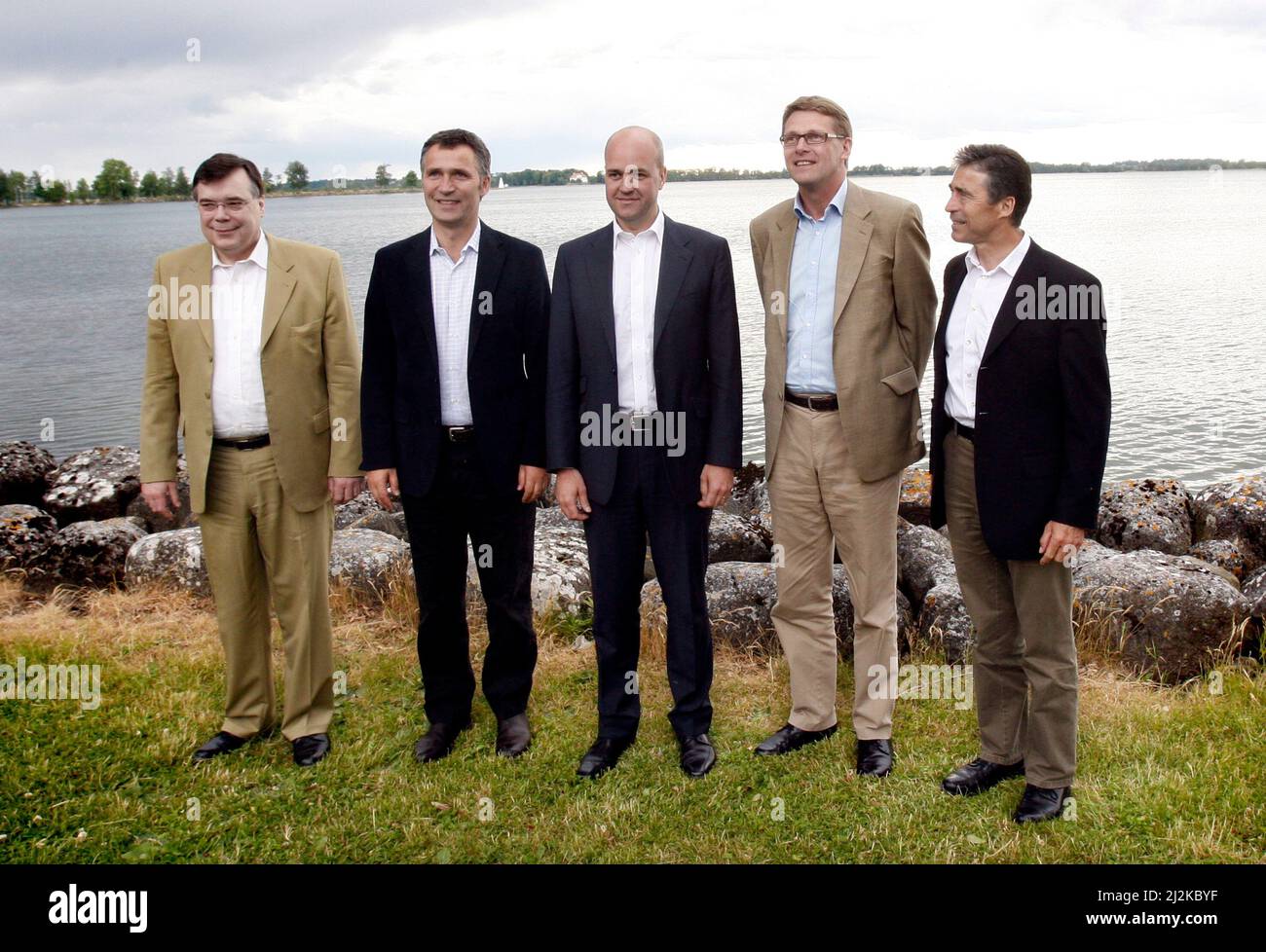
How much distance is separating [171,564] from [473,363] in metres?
4.25

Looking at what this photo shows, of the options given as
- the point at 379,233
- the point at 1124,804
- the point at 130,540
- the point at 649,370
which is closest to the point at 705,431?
the point at 649,370

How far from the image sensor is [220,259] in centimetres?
510

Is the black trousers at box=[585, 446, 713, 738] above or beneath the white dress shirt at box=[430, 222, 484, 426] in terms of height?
beneath

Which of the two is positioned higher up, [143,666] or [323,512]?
[323,512]

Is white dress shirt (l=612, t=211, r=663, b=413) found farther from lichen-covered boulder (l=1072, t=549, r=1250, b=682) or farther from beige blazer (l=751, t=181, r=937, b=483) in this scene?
lichen-covered boulder (l=1072, t=549, r=1250, b=682)

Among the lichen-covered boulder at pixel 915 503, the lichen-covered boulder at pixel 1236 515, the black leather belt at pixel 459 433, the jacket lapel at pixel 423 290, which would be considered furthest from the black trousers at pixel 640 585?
the lichen-covered boulder at pixel 1236 515

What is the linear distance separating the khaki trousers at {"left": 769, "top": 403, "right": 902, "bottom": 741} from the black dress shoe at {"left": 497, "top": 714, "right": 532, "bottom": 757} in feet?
4.75

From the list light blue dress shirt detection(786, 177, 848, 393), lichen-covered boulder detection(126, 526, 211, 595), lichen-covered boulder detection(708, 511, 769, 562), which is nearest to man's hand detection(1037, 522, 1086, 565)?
light blue dress shirt detection(786, 177, 848, 393)

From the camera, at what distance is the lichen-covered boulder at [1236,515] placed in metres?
8.80

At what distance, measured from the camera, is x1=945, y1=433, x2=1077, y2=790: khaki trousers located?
4473 millimetres

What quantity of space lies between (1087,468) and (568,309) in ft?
8.06

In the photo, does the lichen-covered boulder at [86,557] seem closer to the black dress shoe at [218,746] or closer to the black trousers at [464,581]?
the black dress shoe at [218,746]

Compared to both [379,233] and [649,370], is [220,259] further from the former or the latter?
[379,233]

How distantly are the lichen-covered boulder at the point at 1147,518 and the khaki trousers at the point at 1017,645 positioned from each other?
14.7 ft
